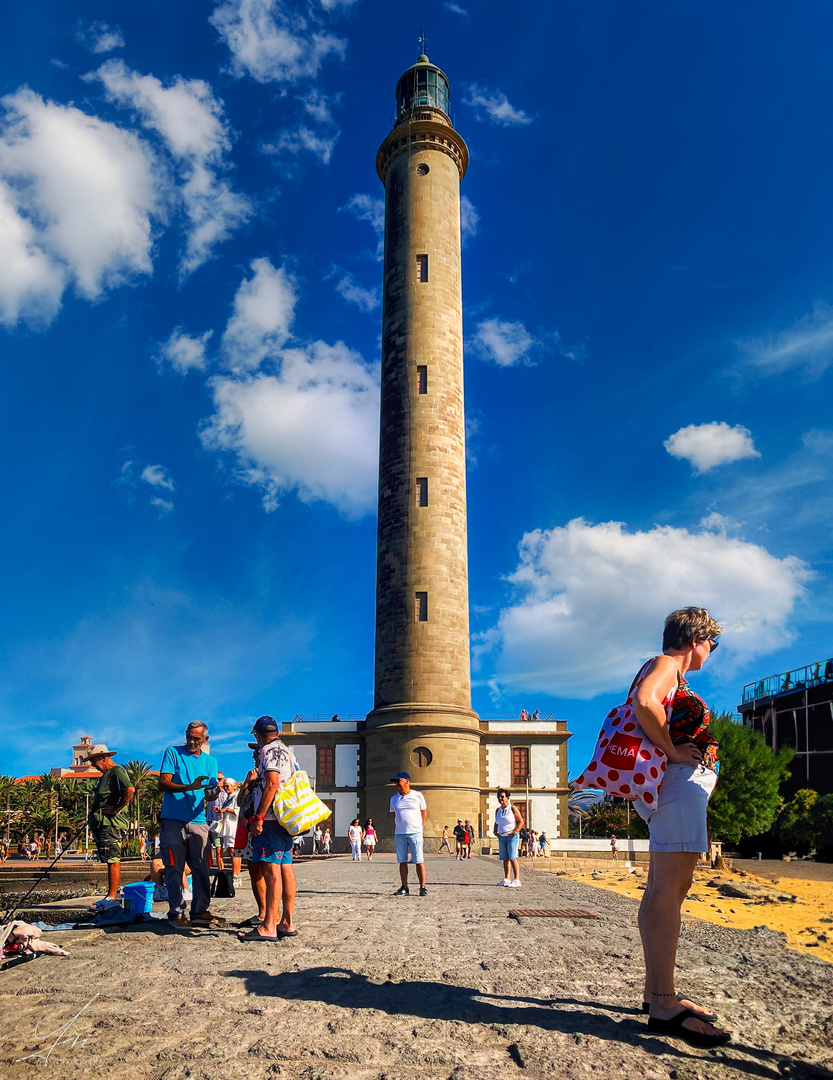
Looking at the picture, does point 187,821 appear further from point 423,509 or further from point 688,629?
point 423,509

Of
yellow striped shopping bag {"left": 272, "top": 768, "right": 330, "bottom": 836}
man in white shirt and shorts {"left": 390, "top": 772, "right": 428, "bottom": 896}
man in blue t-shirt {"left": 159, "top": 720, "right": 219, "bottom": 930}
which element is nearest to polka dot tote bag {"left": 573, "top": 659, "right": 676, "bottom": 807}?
yellow striped shopping bag {"left": 272, "top": 768, "right": 330, "bottom": 836}

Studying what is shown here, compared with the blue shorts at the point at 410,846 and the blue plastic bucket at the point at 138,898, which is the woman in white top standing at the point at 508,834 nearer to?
the blue shorts at the point at 410,846

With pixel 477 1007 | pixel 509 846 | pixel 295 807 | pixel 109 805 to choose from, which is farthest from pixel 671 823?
pixel 509 846

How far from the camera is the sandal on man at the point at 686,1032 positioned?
3.51m


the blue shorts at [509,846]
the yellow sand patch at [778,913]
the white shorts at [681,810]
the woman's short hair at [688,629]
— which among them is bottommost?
the yellow sand patch at [778,913]

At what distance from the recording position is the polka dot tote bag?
3.93 meters

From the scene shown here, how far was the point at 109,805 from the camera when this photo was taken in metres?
8.56

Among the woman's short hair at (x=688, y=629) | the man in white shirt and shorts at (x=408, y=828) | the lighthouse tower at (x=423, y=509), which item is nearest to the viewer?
the woman's short hair at (x=688, y=629)

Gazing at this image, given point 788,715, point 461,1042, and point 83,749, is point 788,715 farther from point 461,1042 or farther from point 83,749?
point 83,749

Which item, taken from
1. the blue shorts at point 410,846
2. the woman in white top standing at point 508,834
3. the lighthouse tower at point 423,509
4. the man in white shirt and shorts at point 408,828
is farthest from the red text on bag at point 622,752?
the lighthouse tower at point 423,509

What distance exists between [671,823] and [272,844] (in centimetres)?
351

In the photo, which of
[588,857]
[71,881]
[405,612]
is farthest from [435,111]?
[71,881]

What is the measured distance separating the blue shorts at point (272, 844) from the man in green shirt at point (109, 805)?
2.59 meters

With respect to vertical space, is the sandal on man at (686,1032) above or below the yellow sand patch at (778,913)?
above
